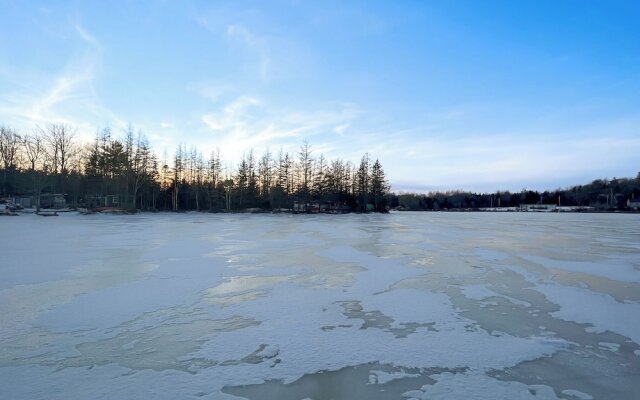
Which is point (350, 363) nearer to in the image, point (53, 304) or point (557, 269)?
point (53, 304)

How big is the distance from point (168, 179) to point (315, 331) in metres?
55.8

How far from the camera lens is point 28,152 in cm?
3903

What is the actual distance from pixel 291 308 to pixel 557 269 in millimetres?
6315

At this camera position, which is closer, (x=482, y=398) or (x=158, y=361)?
(x=482, y=398)

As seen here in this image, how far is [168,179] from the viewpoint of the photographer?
54.2 metres

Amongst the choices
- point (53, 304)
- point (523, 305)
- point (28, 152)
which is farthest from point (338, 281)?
point (28, 152)

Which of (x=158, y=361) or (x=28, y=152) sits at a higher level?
(x=28, y=152)

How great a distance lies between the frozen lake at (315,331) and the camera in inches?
106

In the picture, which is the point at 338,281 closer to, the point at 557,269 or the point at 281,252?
the point at 281,252

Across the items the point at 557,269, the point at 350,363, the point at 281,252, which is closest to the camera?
the point at 350,363

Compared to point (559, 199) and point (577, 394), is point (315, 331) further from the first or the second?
point (559, 199)

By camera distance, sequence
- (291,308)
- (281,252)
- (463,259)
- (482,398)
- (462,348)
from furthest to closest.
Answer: (281,252), (463,259), (291,308), (462,348), (482,398)

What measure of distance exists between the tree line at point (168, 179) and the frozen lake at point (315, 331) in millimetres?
36331

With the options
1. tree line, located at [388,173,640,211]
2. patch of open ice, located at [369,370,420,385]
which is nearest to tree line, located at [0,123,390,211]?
tree line, located at [388,173,640,211]
